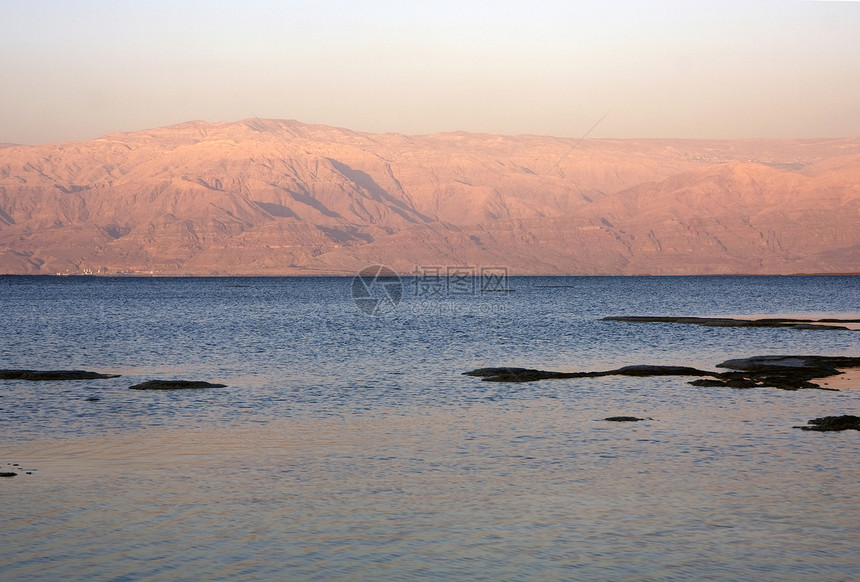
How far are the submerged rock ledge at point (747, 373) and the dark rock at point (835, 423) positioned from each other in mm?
10651

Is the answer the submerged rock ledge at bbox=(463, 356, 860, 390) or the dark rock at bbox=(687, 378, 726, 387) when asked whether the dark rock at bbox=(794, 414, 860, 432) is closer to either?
the submerged rock ledge at bbox=(463, 356, 860, 390)

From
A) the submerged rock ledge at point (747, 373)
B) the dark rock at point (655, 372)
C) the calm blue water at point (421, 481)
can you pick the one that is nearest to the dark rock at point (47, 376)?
the calm blue water at point (421, 481)

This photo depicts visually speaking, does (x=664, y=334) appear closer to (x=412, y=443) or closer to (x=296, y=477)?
(x=412, y=443)

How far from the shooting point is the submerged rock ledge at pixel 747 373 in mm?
45938

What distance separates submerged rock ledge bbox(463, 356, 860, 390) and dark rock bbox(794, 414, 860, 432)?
10.7m

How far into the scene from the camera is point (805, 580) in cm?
1734

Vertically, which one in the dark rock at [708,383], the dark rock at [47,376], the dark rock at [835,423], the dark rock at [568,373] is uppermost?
the dark rock at [835,423]

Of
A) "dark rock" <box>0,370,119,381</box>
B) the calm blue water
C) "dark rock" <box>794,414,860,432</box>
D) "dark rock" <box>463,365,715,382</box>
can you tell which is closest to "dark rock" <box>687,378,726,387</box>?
the calm blue water

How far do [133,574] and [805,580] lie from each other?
12260 mm

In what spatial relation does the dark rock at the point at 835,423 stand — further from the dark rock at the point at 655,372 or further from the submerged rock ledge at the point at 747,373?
the dark rock at the point at 655,372

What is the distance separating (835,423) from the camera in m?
32.9

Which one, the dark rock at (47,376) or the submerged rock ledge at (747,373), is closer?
the submerged rock ledge at (747,373)

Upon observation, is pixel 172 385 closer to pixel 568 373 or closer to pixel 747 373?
pixel 568 373

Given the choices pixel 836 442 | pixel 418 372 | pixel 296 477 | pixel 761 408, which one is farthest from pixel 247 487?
pixel 418 372
